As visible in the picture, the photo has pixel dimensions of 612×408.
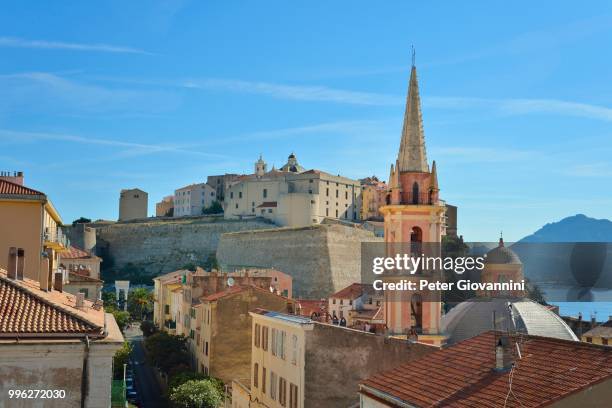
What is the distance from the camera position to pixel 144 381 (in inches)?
1766

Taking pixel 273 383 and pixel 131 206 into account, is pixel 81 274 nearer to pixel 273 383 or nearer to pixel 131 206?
pixel 273 383

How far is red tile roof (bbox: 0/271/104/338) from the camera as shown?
1262 cm

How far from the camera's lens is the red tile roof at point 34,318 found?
1262 centimetres

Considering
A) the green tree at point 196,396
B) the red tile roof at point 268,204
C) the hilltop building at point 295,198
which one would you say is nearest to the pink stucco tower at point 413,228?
the green tree at point 196,396

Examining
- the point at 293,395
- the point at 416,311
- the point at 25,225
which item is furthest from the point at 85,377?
the point at 416,311

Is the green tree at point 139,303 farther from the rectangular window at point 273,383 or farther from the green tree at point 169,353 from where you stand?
the rectangular window at point 273,383

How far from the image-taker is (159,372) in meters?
45.5

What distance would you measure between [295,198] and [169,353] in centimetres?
7000

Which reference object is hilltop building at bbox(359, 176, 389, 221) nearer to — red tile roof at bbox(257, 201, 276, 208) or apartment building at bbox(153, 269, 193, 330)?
red tile roof at bbox(257, 201, 276, 208)

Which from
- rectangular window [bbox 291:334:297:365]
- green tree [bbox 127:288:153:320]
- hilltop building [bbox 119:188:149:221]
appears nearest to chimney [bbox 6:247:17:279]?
rectangular window [bbox 291:334:297:365]

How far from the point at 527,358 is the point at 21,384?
298 inches

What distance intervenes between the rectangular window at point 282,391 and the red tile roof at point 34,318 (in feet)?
37.7

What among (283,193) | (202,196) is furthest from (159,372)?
(202,196)

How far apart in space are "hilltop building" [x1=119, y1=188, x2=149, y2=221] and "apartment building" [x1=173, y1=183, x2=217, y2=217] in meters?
6.22
